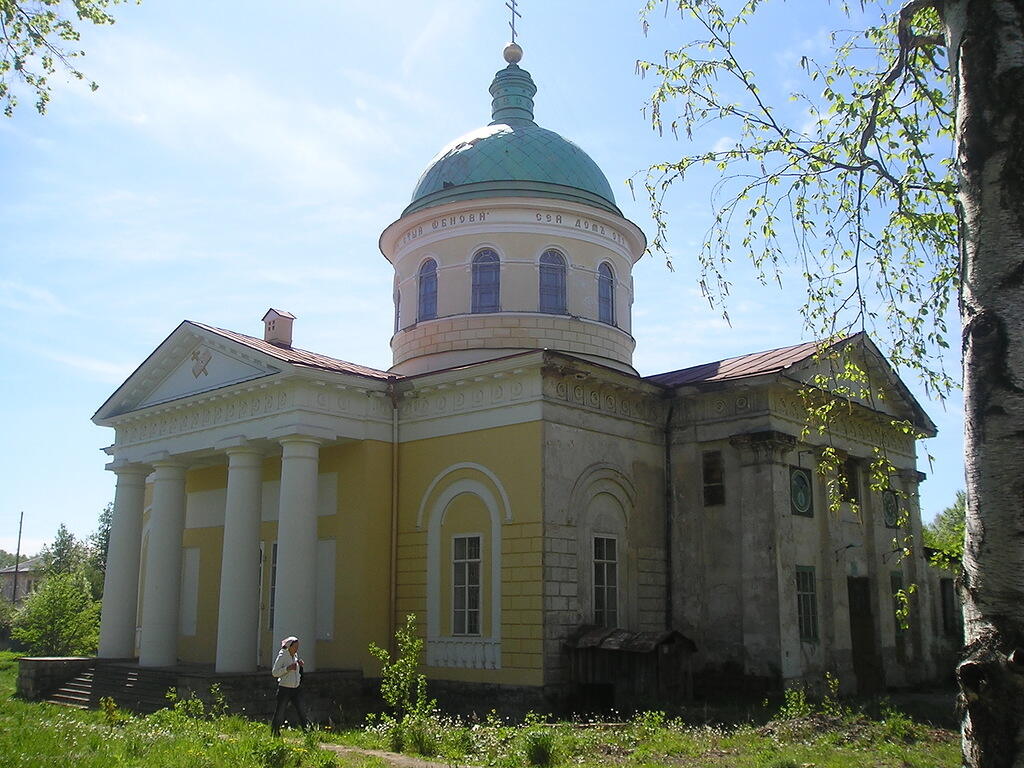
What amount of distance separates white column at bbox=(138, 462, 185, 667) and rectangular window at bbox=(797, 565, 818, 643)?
12.8 m

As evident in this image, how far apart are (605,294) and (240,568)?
10.0 metres

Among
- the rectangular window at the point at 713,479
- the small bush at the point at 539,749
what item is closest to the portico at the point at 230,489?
the rectangular window at the point at 713,479

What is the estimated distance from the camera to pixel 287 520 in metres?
17.6

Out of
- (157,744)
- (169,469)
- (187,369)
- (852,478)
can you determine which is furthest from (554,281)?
(157,744)

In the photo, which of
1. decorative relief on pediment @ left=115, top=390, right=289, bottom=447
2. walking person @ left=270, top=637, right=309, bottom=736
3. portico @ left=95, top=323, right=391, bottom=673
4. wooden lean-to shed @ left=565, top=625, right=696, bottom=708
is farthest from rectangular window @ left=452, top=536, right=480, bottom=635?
decorative relief on pediment @ left=115, top=390, right=289, bottom=447

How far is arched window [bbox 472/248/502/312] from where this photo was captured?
2134 centimetres

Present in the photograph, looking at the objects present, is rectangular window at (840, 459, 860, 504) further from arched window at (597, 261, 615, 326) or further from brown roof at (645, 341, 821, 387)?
arched window at (597, 261, 615, 326)

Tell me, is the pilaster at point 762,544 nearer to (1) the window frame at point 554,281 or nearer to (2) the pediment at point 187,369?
(1) the window frame at point 554,281

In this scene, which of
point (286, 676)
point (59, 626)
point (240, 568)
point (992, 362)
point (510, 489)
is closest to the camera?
point (992, 362)

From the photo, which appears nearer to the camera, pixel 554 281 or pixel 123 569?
pixel 554 281

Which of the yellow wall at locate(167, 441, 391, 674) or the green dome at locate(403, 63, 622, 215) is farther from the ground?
the green dome at locate(403, 63, 622, 215)

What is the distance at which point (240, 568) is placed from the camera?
18.3 m

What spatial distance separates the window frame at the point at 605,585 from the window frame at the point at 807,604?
134 inches

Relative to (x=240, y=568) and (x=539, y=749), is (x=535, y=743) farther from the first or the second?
(x=240, y=568)
